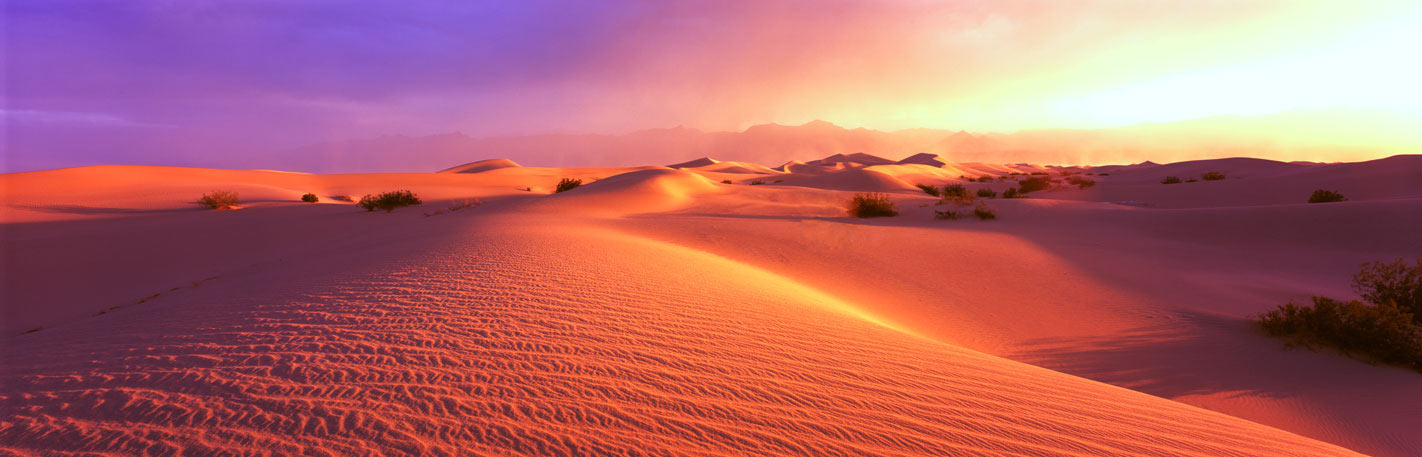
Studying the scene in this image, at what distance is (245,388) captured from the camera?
2230 mm

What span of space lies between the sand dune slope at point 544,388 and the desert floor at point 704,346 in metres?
→ 0.02

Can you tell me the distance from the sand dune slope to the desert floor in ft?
0.06

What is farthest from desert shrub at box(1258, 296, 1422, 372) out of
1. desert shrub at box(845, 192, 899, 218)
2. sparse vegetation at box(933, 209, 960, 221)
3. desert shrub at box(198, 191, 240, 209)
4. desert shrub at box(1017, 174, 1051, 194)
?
desert shrub at box(198, 191, 240, 209)

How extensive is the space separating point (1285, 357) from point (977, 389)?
13.0ft

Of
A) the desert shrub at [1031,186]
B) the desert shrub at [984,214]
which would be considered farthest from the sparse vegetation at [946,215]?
the desert shrub at [1031,186]

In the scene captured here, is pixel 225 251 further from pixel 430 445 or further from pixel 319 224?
pixel 430 445

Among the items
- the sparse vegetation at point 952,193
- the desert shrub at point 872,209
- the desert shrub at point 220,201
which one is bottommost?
the desert shrub at point 872,209

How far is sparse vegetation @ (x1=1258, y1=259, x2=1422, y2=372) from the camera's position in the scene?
13.8 ft

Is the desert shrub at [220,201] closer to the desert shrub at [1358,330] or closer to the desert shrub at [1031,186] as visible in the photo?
the desert shrub at [1358,330]

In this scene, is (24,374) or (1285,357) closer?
(24,374)

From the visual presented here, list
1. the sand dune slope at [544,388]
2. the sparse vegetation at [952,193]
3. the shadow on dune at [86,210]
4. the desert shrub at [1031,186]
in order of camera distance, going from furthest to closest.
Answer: the desert shrub at [1031,186] < the shadow on dune at [86,210] < the sparse vegetation at [952,193] < the sand dune slope at [544,388]

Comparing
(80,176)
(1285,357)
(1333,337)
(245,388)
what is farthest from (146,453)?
(80,176)

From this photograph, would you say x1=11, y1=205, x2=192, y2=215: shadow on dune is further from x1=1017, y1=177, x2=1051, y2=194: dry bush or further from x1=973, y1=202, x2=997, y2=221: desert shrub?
x1=1017, y1=177, x2=1051, y2=194: dry bush

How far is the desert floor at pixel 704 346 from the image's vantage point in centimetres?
202
